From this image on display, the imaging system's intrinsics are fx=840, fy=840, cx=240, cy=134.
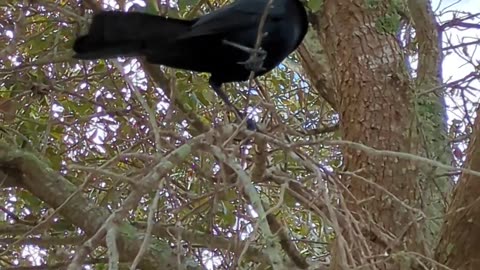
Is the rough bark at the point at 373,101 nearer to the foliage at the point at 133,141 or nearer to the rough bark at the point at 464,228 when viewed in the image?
the foliage at the point at 133,141

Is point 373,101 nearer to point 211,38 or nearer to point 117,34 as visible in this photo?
point 211,38

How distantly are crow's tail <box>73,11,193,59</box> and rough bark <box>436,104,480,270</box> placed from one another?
670mm

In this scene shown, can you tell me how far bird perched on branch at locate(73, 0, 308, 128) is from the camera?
1.64 metres

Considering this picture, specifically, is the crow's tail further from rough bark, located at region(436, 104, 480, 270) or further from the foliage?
rough bark, located at region(436, 104, 480, 270)

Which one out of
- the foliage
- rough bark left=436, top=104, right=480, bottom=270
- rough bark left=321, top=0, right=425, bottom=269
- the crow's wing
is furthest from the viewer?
rough bark left=321, top=0, right=425, bottom=269

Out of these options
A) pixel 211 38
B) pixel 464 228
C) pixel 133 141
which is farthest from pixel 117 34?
pixel 464 228

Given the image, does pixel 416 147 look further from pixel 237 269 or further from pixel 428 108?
pixel 237 269

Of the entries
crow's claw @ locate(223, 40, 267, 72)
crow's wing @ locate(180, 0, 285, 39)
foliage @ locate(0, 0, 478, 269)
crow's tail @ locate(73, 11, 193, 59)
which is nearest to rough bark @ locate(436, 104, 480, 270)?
foliage @ locate(0, 0, 478, 269)

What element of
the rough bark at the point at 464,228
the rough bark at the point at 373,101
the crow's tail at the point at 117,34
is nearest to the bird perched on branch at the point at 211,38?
the crow's tail at the point at 117,34

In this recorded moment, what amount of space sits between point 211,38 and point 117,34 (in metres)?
0.26

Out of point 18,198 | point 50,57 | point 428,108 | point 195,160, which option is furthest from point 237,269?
point 18,198

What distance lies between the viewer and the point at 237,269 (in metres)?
1.30

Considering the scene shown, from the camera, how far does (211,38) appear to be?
184cm

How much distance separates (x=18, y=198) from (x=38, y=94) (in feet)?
1.23
